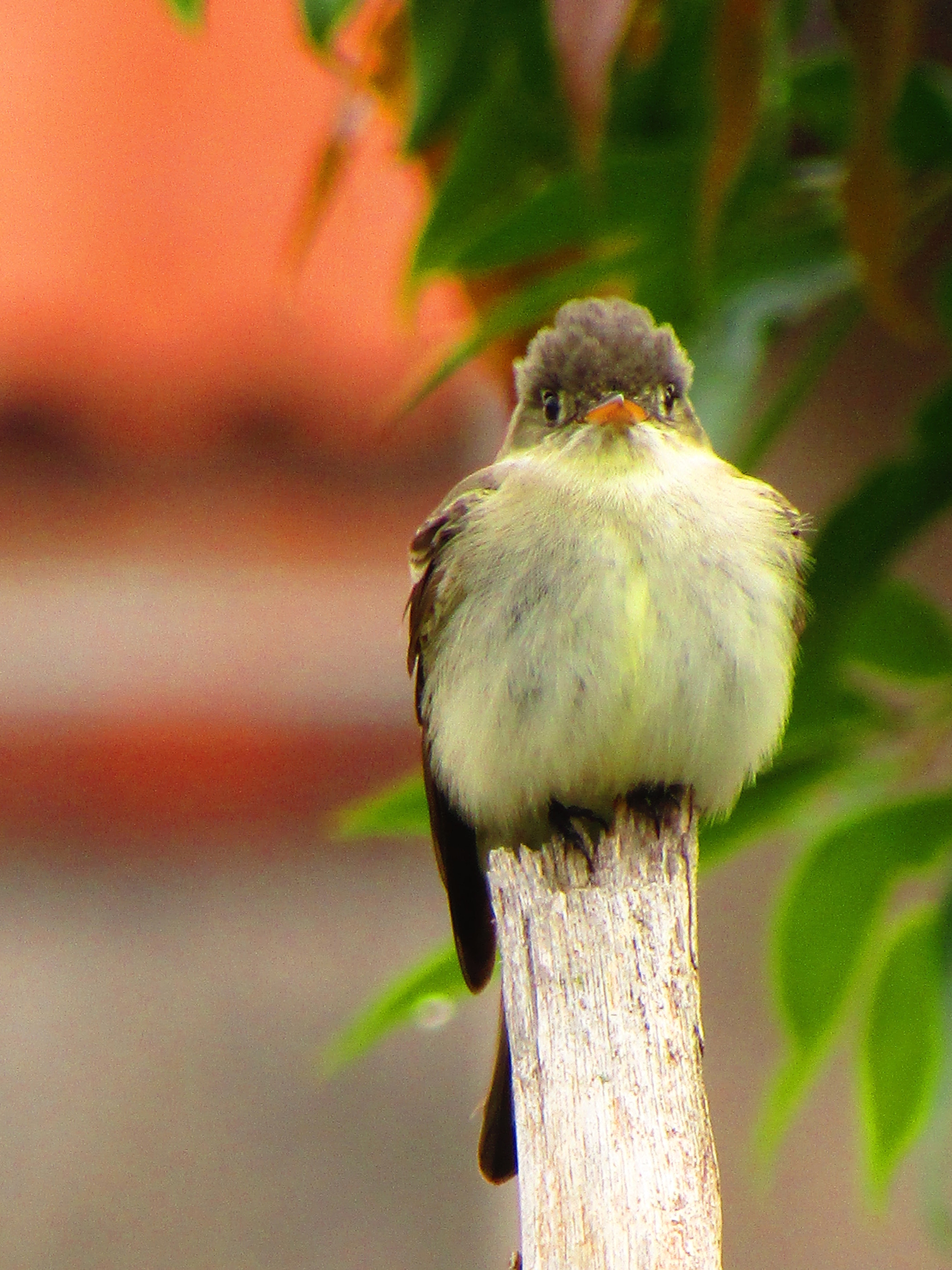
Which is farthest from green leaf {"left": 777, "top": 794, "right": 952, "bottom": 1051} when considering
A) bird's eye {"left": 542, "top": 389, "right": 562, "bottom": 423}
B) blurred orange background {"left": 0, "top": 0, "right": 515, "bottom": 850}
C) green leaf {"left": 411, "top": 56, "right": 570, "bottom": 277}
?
blurred orange background {"left": 0, "top": 0, "right": 515, "bottom": 850}

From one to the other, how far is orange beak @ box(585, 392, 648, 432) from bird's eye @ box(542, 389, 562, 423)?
0.12 meters

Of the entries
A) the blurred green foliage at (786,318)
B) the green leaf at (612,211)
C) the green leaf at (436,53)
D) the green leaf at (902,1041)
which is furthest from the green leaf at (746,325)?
the green leaf at (902,1041)

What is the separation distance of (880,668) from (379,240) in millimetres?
1787

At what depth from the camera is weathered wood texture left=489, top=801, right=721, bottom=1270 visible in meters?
1.30

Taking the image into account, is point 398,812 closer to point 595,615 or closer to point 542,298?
point 595,615

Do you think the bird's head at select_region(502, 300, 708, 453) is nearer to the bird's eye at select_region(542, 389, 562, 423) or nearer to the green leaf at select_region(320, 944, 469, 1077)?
the bird's eye at select_region(542, 389, 562, 423)

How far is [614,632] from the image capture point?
1843 millimetres

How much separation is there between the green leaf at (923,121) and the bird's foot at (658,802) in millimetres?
814

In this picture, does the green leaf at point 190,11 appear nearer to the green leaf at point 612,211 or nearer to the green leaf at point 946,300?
the green leaf at point 612,211

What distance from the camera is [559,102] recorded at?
7.16 feet

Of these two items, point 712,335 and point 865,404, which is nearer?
point 712,335

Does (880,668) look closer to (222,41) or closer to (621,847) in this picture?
(621,847)

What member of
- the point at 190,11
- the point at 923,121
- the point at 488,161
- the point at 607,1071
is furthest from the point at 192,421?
the point at 607,1071


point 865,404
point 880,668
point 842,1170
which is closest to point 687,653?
point 880,668
